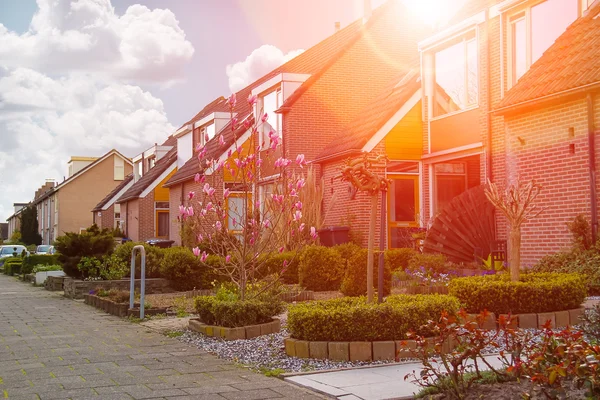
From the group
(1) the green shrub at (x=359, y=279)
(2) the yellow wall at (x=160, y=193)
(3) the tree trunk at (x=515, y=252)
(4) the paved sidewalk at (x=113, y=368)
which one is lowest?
(4) the paved sidewalk at (x=113, y=368)

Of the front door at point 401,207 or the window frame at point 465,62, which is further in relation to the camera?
the front door at point 401,207

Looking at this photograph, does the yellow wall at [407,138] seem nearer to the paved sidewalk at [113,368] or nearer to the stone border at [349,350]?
the paved sidewalk at [113,368]

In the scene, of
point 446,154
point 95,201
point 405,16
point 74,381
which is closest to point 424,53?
point 446,154

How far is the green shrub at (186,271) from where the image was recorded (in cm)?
1524

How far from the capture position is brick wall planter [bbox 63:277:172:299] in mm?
15641

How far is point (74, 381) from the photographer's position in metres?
6.37

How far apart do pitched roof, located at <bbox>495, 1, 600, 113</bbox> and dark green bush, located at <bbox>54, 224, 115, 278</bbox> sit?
387 inches

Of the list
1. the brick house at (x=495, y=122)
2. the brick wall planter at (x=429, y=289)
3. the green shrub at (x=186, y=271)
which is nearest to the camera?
the brick wall planter at (x=429, y=289)

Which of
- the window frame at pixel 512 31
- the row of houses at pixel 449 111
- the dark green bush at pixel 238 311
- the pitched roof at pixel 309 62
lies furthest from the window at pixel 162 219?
the dark green bush at pixel 238 311

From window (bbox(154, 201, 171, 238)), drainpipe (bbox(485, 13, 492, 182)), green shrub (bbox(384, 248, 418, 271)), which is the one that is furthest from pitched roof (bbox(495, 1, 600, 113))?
window (bbox(154, 201, 171, 238))

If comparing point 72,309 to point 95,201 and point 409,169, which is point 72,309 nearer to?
point 409,169

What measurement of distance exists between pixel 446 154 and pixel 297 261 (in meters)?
5.42

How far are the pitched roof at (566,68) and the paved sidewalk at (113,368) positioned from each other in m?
8.85

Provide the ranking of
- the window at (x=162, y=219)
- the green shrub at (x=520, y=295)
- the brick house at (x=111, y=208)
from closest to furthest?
the green shrub at (x=520, y=295) → the window at (x=162, y=219) → the brick house at (x=111, y=208)
